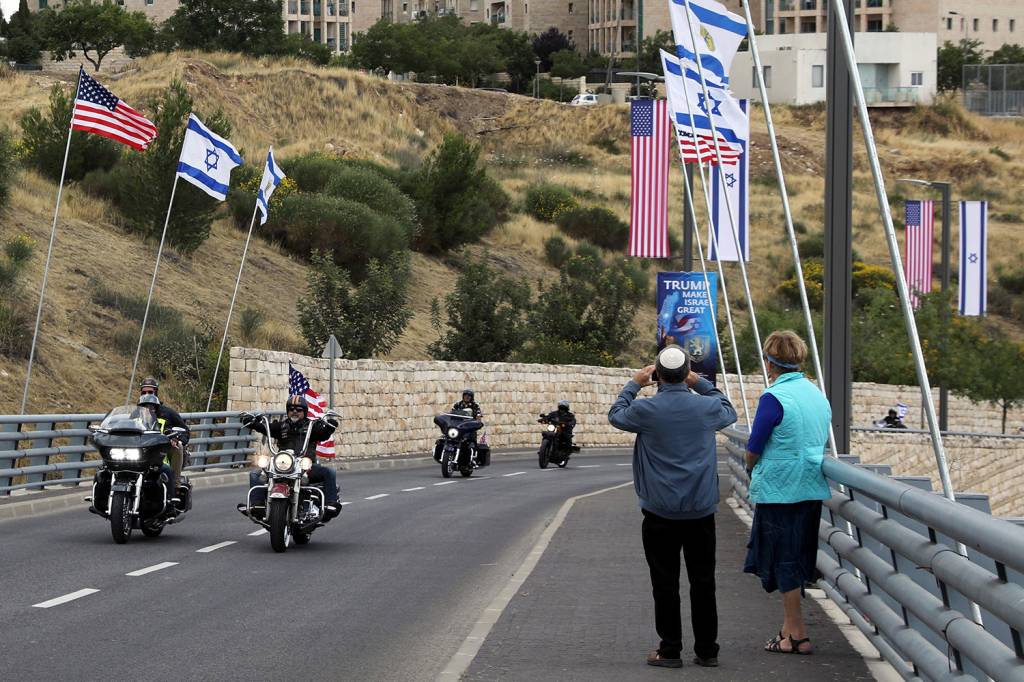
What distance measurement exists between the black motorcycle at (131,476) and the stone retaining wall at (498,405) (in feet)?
59.1

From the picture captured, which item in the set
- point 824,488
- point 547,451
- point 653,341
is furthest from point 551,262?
point 824,488

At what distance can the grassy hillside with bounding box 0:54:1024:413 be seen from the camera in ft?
142

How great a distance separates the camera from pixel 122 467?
16391mm

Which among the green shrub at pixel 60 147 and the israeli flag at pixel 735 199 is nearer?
the israeli flag at pixel 735 199

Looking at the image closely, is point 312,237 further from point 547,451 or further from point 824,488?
point 824,488

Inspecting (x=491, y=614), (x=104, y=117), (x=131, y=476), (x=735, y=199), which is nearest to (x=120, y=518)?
(x=131, y=476)

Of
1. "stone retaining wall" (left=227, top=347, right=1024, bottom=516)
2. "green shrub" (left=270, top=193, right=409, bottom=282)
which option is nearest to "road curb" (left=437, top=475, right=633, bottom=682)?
"stone retaining wall" (left=227, top=347, right=1024, bottom=516)

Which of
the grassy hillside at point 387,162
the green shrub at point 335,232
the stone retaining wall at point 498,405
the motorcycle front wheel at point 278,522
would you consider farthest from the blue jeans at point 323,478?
the green shrub at point 335,232

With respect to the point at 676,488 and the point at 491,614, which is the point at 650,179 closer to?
the point at 491,614

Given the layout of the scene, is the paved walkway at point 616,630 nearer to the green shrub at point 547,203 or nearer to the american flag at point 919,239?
the american flag at point 919,239

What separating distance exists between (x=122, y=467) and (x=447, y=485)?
14.2 metres

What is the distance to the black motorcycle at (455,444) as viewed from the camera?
3303 centimetres

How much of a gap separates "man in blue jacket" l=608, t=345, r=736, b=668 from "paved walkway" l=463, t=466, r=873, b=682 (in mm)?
300

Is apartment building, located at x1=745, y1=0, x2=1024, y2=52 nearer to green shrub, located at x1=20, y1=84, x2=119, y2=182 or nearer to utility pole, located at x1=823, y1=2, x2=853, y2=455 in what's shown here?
green shrub, located at x1=20, y1=84, x2=119, y2=182
